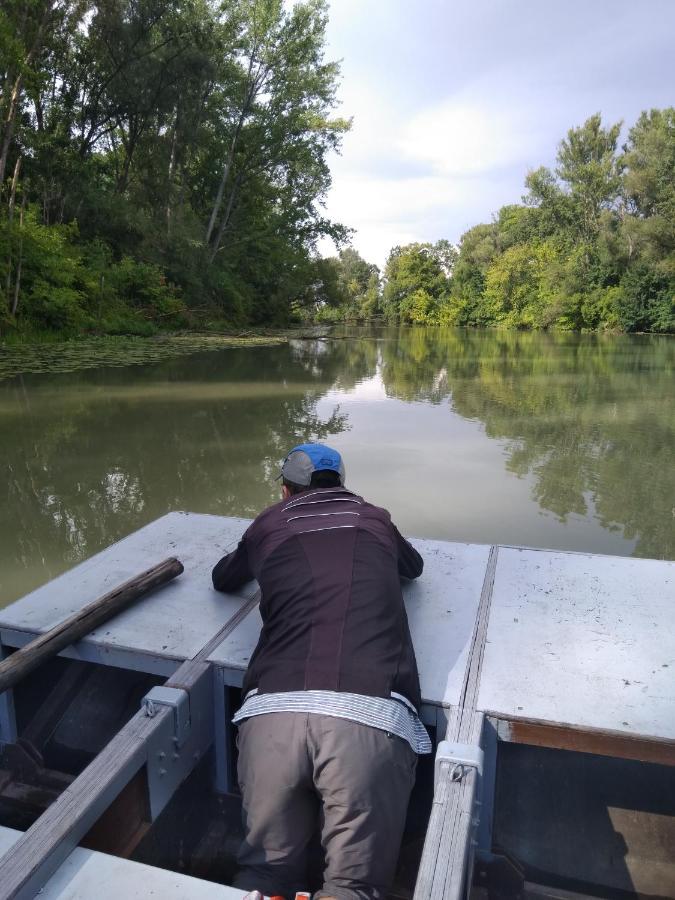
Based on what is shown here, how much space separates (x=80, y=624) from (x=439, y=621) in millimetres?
1205

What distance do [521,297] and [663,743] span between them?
54.4 metres

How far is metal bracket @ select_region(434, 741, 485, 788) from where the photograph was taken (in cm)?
152

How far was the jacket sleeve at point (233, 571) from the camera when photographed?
2.36 metres

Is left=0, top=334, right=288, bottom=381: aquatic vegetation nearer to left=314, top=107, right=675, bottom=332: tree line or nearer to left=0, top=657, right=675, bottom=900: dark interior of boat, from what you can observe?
left=0, top=657, right=675, bottom=900: dark interior of boat

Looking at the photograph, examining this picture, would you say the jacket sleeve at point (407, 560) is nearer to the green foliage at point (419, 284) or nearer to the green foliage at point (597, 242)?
the green foliage at point (597, 242)

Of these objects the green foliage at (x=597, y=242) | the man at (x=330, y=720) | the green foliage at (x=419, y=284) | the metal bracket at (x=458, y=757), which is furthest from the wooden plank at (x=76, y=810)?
the green foliage at (x=419, y=284)

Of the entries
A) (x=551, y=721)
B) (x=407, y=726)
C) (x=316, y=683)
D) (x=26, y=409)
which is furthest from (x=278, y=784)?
(x=26, y=409)

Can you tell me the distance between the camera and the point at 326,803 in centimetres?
151

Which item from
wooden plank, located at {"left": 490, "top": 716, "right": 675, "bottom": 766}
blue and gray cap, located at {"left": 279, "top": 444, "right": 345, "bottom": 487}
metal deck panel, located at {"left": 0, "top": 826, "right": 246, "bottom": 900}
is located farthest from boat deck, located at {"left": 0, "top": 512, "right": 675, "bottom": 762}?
metal deck panel, located at {"left": 0, "top": 826, "right": 246, "bottom": 900}

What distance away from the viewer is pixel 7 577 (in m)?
3.96

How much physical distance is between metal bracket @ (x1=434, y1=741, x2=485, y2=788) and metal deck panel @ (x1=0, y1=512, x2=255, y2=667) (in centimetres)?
88

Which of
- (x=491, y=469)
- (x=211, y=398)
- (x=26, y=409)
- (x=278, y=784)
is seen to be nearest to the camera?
(x=278, y=784)

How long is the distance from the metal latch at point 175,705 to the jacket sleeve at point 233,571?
0.61m

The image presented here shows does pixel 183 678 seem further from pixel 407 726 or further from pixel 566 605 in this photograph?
pixel 566 605
